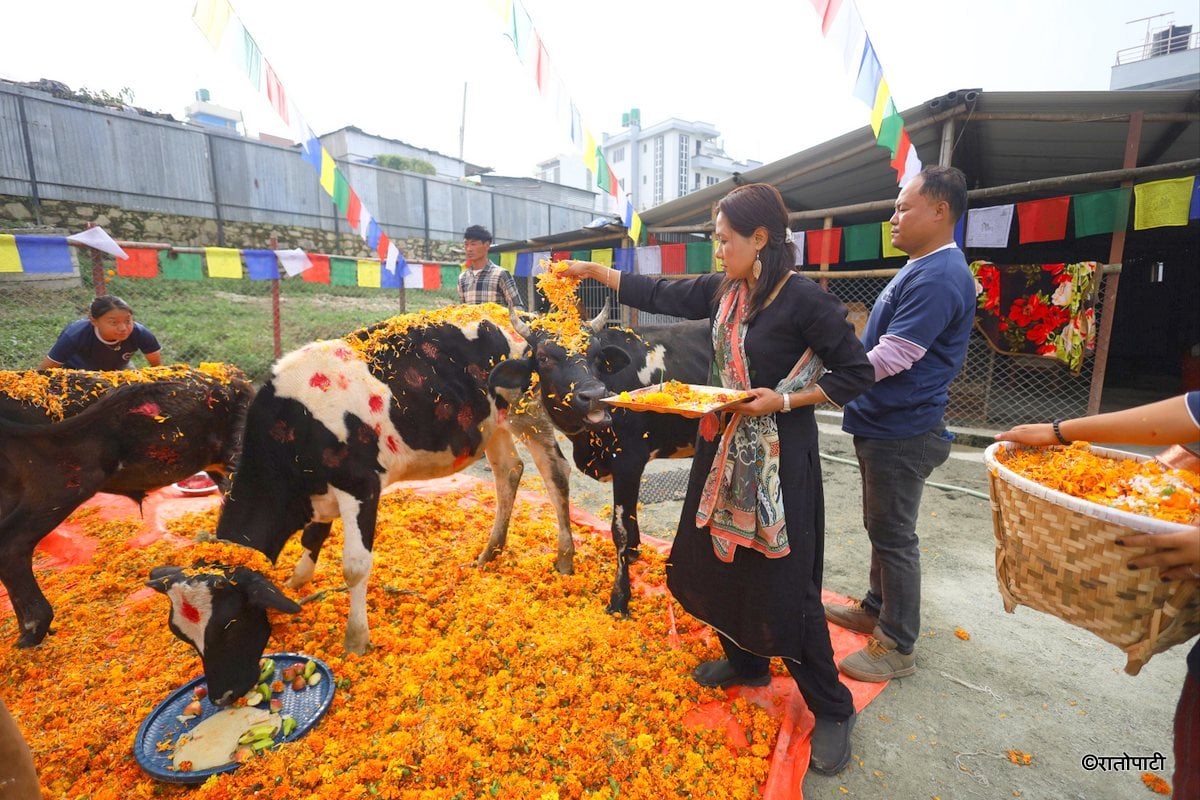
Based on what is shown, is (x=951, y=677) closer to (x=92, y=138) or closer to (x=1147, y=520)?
(x=1147, y=520)

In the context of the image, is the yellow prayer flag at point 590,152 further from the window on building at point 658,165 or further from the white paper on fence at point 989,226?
the window on building at point 658,165

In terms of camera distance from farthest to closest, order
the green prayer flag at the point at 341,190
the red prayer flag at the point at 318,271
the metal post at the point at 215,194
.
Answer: the metal post at the point at 215,194 < the red prayer flag at the point at 318,271 < the green prayer flag at the point at 341,190

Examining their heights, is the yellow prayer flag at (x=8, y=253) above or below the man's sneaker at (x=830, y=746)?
above

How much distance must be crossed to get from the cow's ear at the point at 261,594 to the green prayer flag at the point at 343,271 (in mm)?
6774

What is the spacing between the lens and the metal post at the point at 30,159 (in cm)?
1109

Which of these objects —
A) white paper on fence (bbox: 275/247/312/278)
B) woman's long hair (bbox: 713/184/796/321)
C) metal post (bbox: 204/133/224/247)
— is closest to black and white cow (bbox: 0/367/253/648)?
woman's long hair (bbox: 713/184/796/321)

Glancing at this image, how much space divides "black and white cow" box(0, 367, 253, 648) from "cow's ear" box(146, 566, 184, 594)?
113 cm

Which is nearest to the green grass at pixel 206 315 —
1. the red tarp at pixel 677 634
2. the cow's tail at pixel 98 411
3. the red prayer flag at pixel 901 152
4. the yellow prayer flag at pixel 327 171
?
the yellow prayer flag at pixel 327 171

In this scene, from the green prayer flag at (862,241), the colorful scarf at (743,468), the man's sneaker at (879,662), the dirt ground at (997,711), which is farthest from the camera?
the green prayer flag at (862,241)

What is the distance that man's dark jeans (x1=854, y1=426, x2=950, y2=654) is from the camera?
2.67 metres

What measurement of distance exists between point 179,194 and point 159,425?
1351cm

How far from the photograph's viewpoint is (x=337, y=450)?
9.89 feet

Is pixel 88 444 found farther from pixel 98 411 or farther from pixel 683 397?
pixel 683 397

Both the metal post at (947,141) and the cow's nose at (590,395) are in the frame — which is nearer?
the cow's nose at (590,395)
